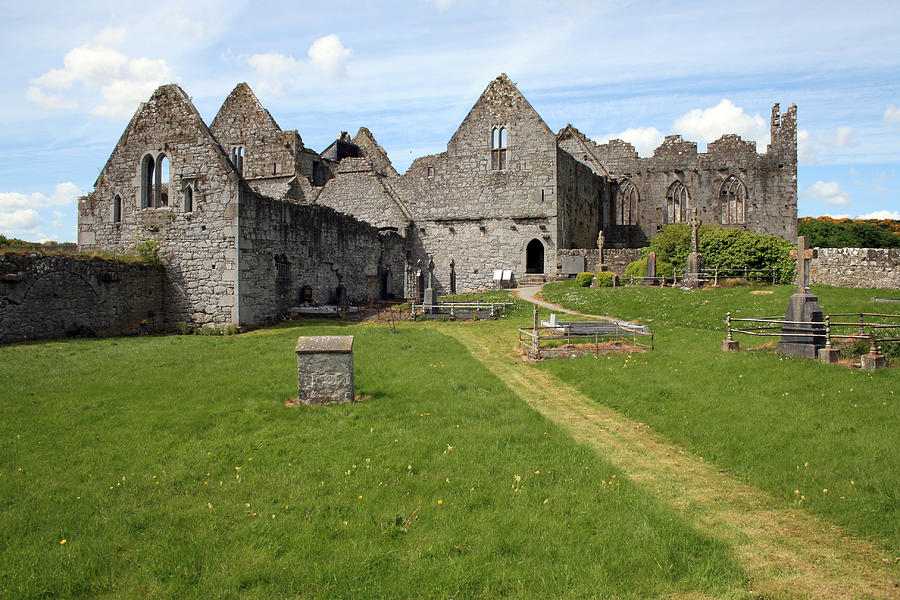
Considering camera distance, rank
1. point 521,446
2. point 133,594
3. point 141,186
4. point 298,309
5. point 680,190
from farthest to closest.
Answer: point 680,190 < point 298,309 < point 141,186 < point 521,446 < point 133,594

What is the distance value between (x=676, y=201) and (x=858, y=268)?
2244 cm

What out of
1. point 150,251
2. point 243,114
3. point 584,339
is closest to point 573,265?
→ point 584,339

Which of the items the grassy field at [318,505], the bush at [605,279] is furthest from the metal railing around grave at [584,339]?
the bush at [605,279]

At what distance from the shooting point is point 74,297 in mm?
18875

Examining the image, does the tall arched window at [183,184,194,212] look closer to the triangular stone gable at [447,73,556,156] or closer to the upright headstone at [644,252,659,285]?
the triangular stone gable at [447,73,556,156]

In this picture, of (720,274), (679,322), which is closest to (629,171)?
(720,274)

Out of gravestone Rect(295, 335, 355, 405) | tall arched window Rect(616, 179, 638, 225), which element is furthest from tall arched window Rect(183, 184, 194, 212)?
tall arched window Rect(616, 179, 638, 225)

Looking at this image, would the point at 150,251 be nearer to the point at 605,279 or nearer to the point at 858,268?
the point at 605,279

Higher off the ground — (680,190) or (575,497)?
(680,190)

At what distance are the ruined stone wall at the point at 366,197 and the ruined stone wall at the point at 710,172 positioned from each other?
18.8 metres

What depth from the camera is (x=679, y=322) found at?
68.3ft

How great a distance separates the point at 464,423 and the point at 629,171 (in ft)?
147

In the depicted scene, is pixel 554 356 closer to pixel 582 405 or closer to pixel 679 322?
pixel 582 405

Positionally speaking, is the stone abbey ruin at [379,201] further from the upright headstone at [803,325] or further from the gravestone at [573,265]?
the upright headstone at [803,325]
